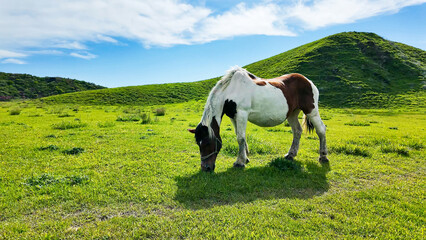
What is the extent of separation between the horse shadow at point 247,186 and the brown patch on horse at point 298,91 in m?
2.23

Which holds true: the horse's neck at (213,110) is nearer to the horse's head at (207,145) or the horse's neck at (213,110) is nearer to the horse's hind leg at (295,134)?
the horse's head at (207,145)

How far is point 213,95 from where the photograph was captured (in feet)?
21.1

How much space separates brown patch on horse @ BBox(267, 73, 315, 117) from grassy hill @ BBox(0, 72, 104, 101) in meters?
103

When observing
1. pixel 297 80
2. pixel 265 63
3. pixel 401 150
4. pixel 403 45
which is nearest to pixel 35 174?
pixel 297 80

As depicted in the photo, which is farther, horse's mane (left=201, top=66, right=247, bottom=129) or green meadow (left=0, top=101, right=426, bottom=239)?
horse's mane (left=201, top=66, right=247, bottom=129)

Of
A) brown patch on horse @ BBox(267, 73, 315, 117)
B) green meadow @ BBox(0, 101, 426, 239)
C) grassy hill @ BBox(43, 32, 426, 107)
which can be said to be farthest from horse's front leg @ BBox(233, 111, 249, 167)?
grassy hill @ BBox(43, 32, 426, 107)

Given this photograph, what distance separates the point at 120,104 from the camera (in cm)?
4762

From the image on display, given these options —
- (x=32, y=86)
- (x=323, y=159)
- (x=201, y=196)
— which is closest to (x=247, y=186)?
(x=201, y=196)

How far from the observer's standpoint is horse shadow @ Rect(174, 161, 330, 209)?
15.5 ft

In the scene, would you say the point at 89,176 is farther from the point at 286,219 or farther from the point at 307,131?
the point at 307,131

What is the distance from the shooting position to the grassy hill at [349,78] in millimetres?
43438

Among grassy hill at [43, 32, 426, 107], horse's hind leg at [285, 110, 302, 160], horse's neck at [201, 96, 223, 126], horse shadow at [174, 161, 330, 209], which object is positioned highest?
grassy hill at [43, 32, 426, 107]

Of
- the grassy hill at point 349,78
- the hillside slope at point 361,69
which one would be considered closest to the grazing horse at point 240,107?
the grassy hill at point 349,78

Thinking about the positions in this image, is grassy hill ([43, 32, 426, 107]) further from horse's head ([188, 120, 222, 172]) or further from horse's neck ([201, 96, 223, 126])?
horse's head ([188, 120, 222, 172])
